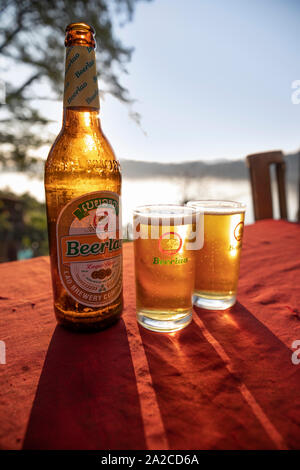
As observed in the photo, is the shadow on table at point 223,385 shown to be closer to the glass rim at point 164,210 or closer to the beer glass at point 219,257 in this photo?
the beer glass at point 219,257

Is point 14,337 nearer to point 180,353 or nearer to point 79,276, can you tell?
point 79,276

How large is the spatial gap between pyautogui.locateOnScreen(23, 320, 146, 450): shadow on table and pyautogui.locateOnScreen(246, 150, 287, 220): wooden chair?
6.30 ft

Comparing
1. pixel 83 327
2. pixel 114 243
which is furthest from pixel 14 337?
pixel 114 243

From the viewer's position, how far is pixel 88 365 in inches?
24.9

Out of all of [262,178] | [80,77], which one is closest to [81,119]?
[80,77]

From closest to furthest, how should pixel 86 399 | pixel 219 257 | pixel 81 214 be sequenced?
1. pixel 86 399
2. pixel 81 214
3. pixel 219 257

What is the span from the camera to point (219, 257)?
2.88 ft

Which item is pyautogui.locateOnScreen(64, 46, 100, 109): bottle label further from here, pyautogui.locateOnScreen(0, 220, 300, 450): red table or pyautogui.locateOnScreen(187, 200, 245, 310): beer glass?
pyautogui.locateOnScreen(0, 220, 300, 450): red table

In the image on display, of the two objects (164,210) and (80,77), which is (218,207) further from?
(80,77)

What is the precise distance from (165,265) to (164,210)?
16cm

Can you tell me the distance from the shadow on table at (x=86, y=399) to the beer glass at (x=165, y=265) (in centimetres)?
11

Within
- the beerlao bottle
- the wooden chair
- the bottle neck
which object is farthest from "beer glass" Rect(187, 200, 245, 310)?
the wooden chair
